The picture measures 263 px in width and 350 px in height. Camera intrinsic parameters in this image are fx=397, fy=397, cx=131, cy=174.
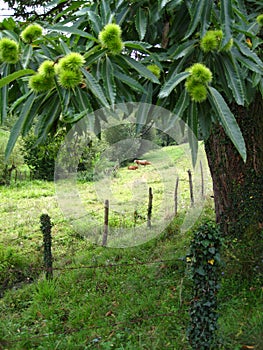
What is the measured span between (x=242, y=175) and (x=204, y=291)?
4.70 feet

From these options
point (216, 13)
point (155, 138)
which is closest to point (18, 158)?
point (155, 138)

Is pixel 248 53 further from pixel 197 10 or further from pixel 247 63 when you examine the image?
pixel 197 10

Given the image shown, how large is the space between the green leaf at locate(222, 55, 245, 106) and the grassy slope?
3.30 feet

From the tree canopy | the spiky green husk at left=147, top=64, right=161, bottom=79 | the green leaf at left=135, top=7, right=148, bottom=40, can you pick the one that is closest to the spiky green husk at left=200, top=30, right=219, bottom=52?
the tree canopy

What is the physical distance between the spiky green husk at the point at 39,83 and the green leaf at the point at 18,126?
1.9 inches

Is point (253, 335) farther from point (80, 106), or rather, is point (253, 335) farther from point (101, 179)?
point (80, 106)

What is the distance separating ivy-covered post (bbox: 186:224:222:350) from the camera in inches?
78.5

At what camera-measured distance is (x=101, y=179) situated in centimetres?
280

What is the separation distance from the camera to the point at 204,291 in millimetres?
2033

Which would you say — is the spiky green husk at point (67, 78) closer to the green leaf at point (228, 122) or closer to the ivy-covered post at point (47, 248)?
the green leaf at point (228, 122)

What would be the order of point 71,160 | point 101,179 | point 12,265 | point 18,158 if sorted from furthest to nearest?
point 18,158 < point 12,265 < point 101,179 < point 71,160

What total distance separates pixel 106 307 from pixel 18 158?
9.58 m

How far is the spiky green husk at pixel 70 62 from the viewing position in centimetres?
109

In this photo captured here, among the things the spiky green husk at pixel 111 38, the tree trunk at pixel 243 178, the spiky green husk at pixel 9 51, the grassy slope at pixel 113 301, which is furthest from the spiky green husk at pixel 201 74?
the tree trunk at pixel 243 178
